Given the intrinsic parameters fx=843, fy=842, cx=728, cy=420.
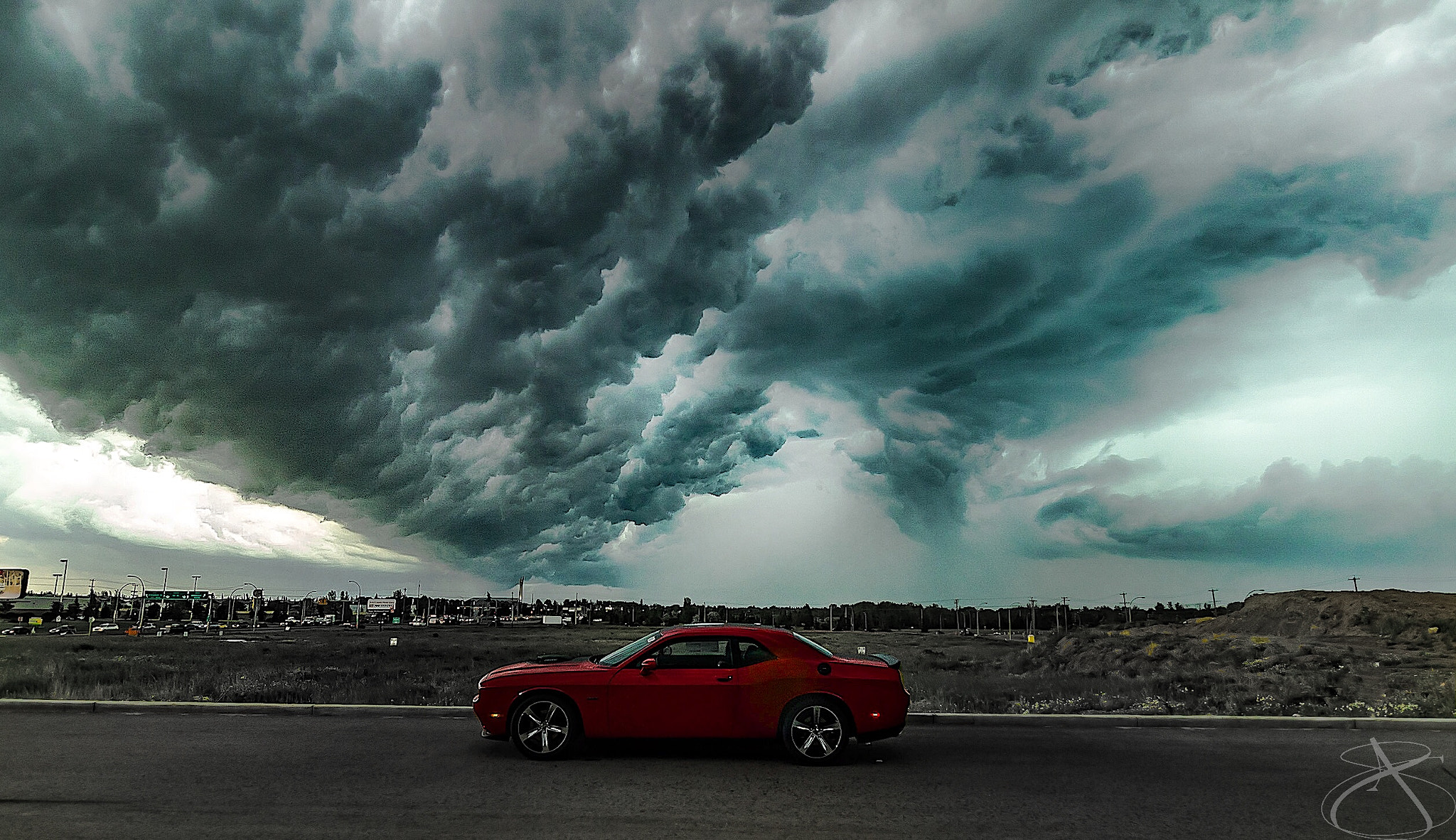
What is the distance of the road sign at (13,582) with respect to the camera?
270ft

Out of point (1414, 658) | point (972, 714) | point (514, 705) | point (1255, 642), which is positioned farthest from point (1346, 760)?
point (1255, 642)

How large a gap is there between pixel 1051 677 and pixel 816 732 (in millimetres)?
18340

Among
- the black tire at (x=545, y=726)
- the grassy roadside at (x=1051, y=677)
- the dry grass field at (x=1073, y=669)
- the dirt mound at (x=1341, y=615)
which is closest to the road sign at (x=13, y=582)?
the dry grass field at (x=1073, y=669)

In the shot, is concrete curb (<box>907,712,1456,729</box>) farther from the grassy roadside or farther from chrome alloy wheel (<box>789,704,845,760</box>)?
chrome alloy wheel (<box>789,704,845,760</box>)

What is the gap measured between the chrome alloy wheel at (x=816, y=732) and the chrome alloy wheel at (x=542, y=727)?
249 centimetres

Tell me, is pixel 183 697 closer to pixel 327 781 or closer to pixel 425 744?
pixel 425 744

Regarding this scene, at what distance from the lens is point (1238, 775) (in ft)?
28.4

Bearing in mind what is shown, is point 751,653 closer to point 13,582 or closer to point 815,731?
point 815,731

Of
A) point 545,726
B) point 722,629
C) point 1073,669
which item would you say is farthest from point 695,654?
point 1073,669

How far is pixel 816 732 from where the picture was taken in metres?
9.12

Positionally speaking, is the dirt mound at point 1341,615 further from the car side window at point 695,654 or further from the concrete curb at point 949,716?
the car side window at point 695,654

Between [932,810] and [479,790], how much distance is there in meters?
4.03

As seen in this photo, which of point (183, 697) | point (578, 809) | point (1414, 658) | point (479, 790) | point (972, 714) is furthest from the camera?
point (1414, 658)

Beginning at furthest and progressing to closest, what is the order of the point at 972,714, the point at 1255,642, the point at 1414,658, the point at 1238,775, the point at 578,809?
the point at 1255,642 → the point at 1414,658 → the point at 972,714 → the point at 1238,775 → the point at 578,809
